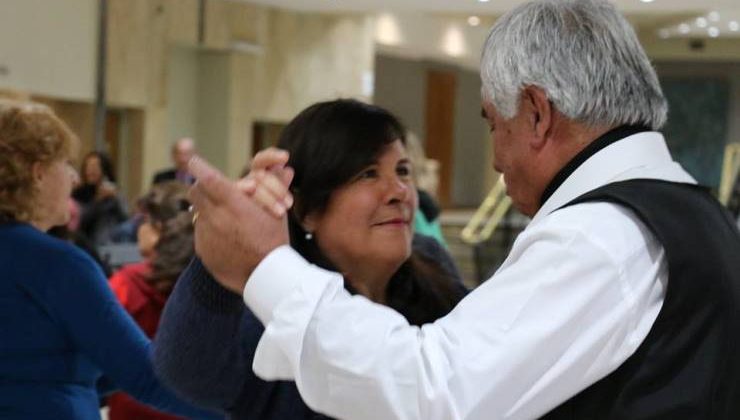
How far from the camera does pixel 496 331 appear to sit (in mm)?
1499

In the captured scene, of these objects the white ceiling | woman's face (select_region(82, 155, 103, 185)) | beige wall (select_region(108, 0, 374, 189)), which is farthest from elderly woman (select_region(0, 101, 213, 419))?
beige wall (select_region(108, 0, 374, 189))

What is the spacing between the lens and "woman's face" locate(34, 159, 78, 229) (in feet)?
9.89

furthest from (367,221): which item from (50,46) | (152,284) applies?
(50,46)

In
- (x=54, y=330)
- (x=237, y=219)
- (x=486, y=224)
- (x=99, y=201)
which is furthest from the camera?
(x=486, y=224)

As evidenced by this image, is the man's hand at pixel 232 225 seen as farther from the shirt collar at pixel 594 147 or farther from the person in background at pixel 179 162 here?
the person in background at pixel 179 162

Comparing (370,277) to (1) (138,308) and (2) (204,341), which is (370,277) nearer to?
(2) (204,341)

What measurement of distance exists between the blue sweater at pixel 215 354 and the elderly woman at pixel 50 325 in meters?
0.68

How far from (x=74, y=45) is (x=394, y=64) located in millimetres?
10257

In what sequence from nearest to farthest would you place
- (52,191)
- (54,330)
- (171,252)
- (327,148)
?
(327,148)
(54,330)
(52,191)
(171,252)

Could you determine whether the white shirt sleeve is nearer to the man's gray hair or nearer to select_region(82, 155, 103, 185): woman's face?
the man's gray hair

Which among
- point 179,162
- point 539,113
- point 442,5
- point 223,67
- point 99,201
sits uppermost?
point 442,5

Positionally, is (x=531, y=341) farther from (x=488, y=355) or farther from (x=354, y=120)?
(x=354, y=120)

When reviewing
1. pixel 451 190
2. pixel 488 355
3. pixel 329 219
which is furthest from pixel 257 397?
pixel 451 190

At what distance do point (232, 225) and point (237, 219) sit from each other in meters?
0.01
